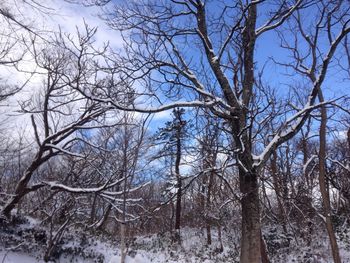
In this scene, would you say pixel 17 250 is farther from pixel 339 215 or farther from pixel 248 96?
pixel 339 215

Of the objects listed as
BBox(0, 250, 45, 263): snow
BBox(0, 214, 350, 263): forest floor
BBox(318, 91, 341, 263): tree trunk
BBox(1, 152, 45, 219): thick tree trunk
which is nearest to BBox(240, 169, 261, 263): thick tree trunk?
BBox(318, 91, 341, 263): tree trunk

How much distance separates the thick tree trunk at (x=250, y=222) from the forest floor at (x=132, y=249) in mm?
5655

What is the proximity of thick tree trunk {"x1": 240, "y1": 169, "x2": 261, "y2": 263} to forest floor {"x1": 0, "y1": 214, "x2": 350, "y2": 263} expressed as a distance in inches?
223

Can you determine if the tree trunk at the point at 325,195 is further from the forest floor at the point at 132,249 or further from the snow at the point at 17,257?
the snow at the point at 17,257

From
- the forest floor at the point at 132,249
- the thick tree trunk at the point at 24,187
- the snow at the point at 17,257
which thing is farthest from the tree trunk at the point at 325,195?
the thick tree trunk at the point at 24,187

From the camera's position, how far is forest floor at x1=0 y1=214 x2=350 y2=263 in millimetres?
11656

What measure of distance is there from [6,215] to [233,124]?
347 inches

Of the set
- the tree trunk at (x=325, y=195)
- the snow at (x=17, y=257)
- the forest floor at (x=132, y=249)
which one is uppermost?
the tree trunk at (x=325, y=195)

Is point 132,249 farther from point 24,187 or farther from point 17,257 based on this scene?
point 17,257

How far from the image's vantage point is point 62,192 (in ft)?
41.6

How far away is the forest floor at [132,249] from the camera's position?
38.2ft

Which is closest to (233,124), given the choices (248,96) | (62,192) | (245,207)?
(248,96)

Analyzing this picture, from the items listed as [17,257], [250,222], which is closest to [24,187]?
[17,257]

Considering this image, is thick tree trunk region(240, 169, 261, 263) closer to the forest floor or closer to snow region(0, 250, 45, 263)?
the forest floor
